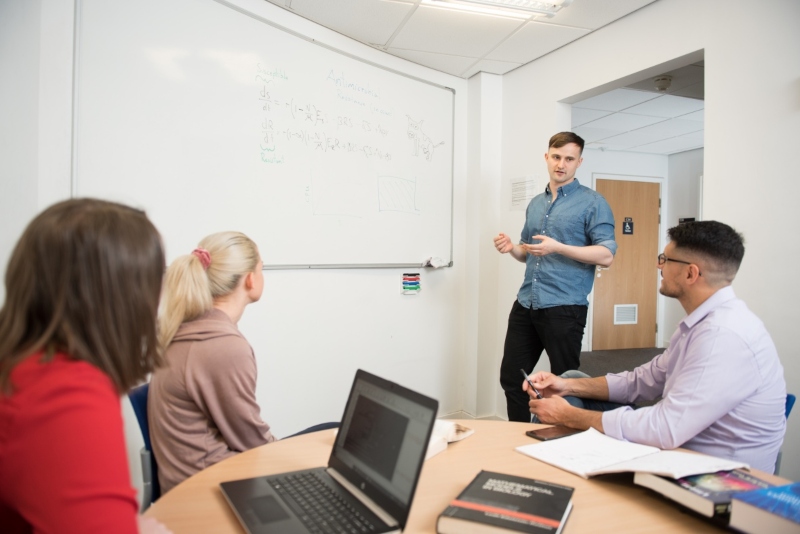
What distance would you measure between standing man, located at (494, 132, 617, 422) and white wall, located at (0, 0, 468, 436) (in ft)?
2.94

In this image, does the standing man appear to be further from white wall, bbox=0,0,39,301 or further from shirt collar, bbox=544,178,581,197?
white wall, bbox=0,0,39,301

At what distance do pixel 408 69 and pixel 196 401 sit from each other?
2.91m

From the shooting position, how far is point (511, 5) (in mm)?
2723

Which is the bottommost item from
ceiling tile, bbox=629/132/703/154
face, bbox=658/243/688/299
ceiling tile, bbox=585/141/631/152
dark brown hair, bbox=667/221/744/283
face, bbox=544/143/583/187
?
face, bbox=658/243/688/299

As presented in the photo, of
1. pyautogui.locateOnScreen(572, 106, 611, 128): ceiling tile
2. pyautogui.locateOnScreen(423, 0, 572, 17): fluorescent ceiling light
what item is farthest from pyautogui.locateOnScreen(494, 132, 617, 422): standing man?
pyautogui.locateOnScreen(572, 106, 611, 128): ceiling tile

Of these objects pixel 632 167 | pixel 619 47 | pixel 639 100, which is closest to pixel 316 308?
pixel 619 47

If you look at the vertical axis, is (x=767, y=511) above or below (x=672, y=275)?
below

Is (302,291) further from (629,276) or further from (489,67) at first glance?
(629,276)

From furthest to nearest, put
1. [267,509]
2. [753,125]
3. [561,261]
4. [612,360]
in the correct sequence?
[612,360] < [561,261] < [753,125] < [267,509]

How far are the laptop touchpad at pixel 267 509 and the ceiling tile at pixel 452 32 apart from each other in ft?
8.72

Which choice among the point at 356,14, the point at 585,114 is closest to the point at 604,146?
the point at 585,114

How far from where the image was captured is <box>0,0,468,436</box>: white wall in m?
1.81

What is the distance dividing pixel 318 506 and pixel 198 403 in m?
0.53

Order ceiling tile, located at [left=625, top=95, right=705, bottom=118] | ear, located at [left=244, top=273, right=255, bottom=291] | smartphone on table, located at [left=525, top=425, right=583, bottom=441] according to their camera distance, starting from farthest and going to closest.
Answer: ceiling tile, located at [left=625, top=95, right=705, bottom=118] < ear, located at [left=244, top=273, right=255, bottom=291] < smartphone on table, located at [left=525, top=425, right=583, bottom=441]
